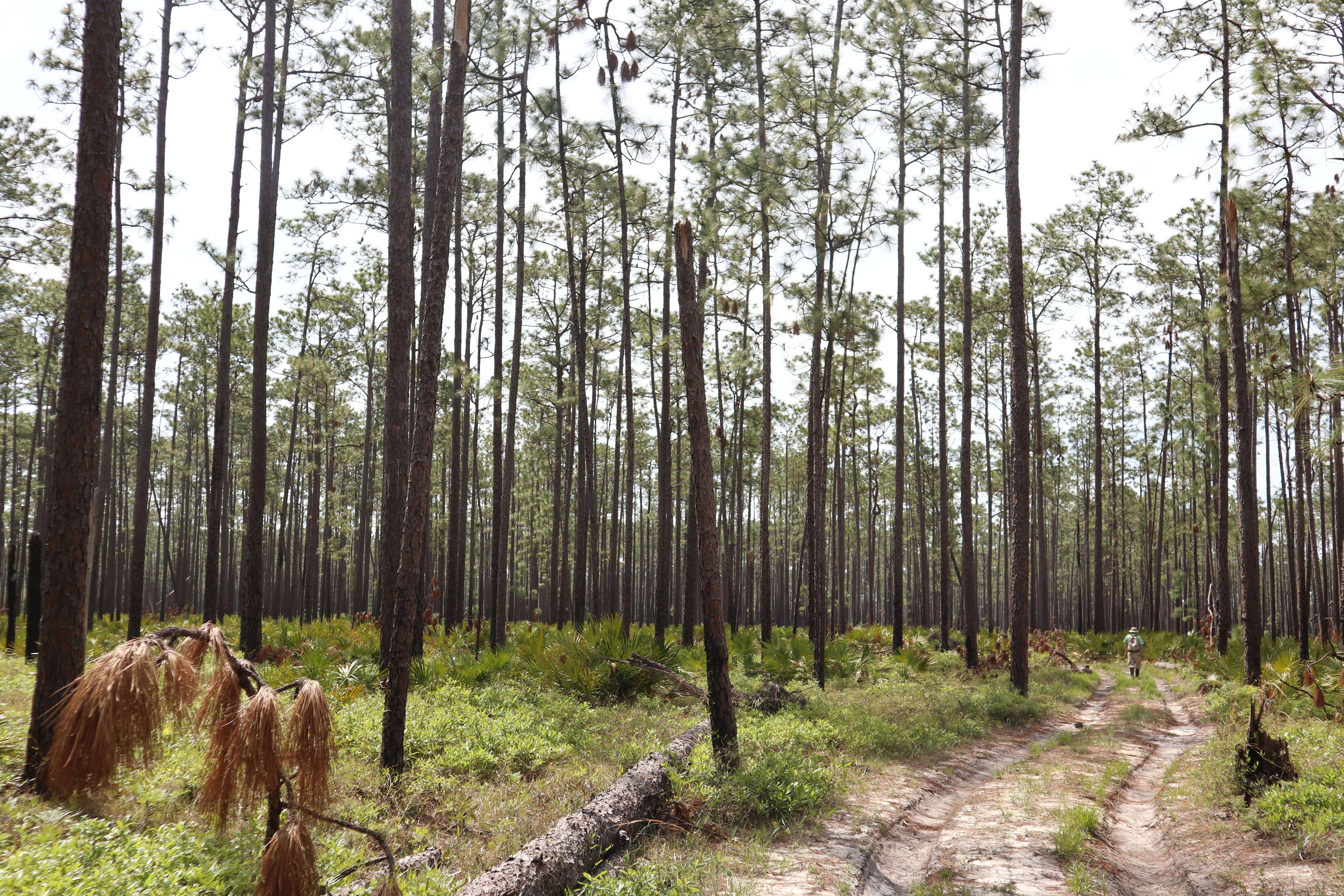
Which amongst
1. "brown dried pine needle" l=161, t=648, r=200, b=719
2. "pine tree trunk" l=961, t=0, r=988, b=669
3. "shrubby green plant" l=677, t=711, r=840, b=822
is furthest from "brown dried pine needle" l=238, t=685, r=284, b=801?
"pine tree trunk" l=961, t=0, r=988, b=669

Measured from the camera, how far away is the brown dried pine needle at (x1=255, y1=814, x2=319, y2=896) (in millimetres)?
2793

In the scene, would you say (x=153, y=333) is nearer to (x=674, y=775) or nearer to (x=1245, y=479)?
(x=674, y=775)

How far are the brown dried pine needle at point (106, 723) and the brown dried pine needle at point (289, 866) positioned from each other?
1.97ft

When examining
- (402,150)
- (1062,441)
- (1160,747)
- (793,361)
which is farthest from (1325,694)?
(1062,441)

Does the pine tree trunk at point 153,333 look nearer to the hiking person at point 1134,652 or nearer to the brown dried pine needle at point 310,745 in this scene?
the brown dried pine needle at point 310,745

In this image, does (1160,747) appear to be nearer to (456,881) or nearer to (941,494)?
(941,494)

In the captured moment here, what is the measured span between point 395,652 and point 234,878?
3.21 meters

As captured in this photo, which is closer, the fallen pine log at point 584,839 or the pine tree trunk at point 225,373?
the fallen pine log at point 584,839

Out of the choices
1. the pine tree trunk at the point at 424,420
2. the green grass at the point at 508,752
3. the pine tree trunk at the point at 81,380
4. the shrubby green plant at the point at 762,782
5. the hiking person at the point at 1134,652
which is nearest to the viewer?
the green grass at the point at 508,752

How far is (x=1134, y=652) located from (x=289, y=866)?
65.6 ft

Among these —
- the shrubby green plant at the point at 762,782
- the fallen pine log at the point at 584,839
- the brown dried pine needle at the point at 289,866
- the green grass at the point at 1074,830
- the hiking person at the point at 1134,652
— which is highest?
the brown dried pine needle at the point at 289,866

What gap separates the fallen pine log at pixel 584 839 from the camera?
14.9 ft

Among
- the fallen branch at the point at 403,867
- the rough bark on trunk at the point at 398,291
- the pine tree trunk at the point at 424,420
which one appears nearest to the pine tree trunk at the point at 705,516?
the pine tree trunk at the point at 424,420

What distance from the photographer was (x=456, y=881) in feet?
16.1
